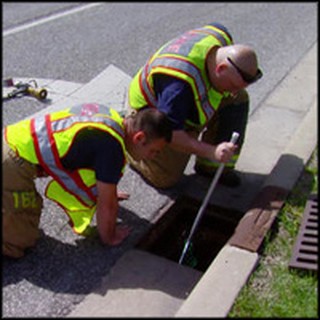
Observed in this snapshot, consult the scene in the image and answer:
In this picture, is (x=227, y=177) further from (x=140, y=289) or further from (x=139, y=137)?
(x=140, y=289)

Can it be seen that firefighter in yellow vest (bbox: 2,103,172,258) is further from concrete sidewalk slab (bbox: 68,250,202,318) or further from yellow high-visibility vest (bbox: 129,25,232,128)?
yellow high-visibility vest (bbox: 129,25,232,128)

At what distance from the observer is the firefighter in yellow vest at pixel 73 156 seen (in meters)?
2.80

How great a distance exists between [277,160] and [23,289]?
80.2 inches

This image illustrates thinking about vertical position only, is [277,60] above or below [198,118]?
below

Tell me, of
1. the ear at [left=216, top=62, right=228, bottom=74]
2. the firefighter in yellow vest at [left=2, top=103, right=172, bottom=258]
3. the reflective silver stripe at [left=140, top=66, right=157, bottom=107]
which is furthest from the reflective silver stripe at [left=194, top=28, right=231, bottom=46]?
the firefighter in yellow vest at [left=2, top=103, right=172, bottom=258]

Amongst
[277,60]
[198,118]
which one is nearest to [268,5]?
[277,60]

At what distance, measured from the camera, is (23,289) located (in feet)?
9.10

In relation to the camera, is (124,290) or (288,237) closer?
(124,290)

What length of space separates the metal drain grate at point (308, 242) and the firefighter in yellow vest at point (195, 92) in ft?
1.79

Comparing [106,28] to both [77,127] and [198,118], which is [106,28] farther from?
[77,127]

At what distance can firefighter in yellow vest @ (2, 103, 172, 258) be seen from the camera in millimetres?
2799

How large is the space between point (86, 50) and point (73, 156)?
3.52 metres

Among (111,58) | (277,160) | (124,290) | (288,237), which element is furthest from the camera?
(111,58)

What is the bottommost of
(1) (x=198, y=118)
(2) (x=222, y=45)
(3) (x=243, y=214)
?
(3) (x=243, y=214)
